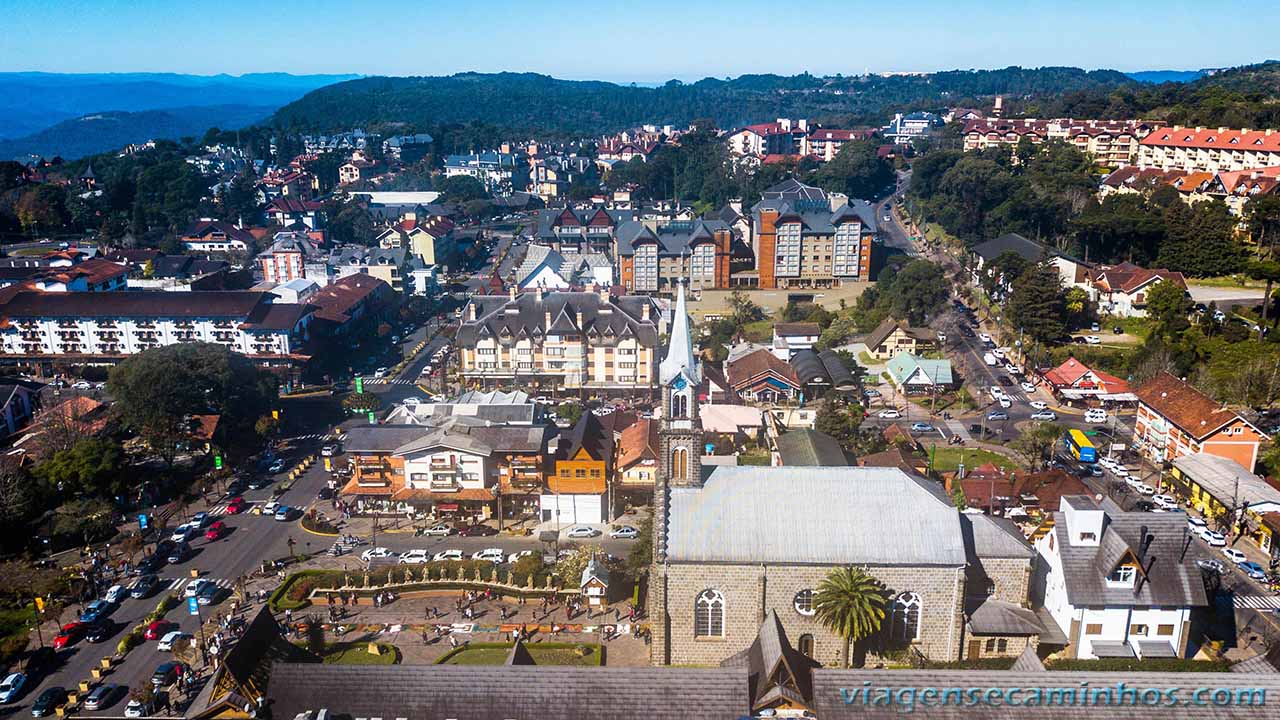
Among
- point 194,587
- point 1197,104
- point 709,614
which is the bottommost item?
point 194,587

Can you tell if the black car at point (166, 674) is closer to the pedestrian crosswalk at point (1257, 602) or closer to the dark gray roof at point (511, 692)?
the dark gray roof at point (511, 692)

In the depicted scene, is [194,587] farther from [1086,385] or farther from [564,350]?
[1086,385]

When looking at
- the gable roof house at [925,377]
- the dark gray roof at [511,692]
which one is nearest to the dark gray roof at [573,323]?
the gable roof house at [925,377]

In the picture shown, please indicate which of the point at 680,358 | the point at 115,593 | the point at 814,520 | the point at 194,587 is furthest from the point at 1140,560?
the point at 115,593

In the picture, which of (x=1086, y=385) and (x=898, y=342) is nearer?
(x=1086, y=385)

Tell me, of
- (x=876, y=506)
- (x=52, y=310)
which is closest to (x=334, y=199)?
(x=52, y=310)

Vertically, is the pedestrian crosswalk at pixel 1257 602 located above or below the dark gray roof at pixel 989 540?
below
